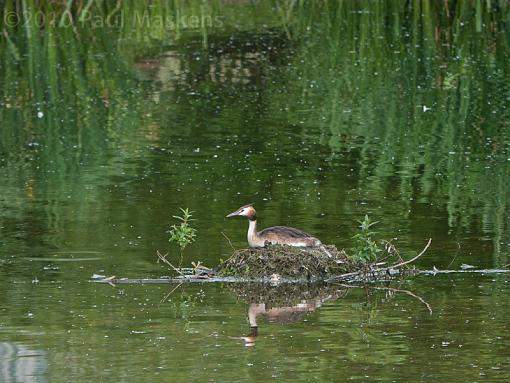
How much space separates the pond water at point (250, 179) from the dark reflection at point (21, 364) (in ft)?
0.08

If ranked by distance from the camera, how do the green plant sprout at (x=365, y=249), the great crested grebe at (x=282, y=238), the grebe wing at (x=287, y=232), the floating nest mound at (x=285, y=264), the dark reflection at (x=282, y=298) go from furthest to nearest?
1. the grebe wing at (x=287, y=232)
2. the great crested grebe at (x=282, y=238)
3. the green plant sprout at (x=365, y=249)
4. the floating nest mound at (x=285, y=264)
5. the dark reflection at (x=282, y=298)

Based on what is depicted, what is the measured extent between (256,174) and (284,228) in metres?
4.11

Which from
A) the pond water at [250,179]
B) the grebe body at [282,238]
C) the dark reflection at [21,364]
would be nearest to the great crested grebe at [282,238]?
the grebe body at [282,238]

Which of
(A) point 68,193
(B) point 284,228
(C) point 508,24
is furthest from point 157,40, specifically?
(B) point 284,228

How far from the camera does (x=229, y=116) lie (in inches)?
756

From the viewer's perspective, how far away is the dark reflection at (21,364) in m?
8.67

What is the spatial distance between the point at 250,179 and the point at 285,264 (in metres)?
4.51

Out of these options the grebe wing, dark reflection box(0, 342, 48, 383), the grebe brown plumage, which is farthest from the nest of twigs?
dark reflection box(0, 342, 48, 383)

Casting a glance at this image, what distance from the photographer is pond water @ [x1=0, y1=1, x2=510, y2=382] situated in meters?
9.40

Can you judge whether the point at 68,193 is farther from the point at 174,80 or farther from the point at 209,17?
the point at 209,17

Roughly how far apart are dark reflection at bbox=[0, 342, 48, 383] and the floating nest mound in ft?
7.57

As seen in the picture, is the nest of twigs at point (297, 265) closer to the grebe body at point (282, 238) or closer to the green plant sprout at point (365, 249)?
the green plant sprout at point (365, 249)

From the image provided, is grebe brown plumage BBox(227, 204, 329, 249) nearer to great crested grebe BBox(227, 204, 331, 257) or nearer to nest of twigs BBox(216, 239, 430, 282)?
great crested grebe BBox(227, 204, 331, 257)

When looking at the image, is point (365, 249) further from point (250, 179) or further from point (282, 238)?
point (250, 179)
